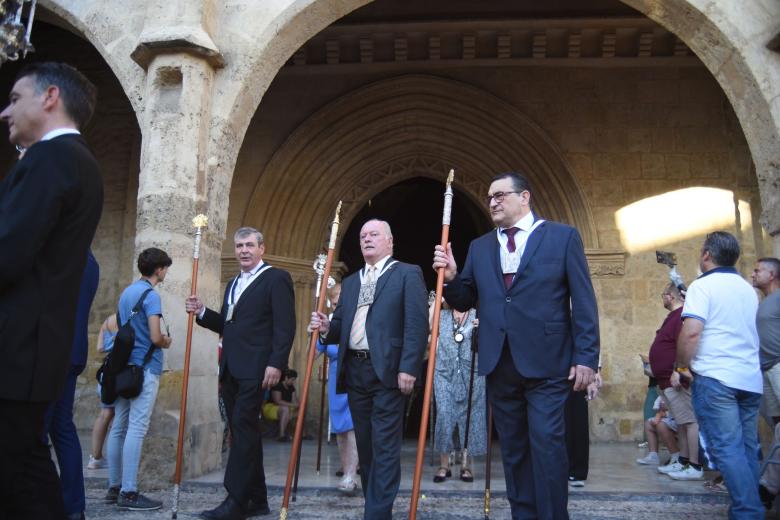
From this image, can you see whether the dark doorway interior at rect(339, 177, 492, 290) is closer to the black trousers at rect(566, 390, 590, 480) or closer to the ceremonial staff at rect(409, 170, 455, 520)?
the black trousers at rect(566, 390, 590, 480)

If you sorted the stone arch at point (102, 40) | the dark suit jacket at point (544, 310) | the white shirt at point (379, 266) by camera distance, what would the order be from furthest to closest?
the stone arch at point (102, 40) → the white shirt at point (379, 266) → the dark suit jacket at point (544, 310)

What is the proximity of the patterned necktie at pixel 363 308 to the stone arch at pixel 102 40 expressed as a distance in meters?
2.79

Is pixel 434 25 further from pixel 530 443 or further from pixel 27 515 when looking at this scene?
pixel 27 515

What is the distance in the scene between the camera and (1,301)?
190 centimetres

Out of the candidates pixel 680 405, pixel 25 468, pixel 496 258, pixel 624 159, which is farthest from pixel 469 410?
pixel 624 159

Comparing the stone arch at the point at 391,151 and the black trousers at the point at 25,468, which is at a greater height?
the stone arch at the point at 391,151

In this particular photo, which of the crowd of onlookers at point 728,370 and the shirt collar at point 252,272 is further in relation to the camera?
the shirt collar at point 252,272

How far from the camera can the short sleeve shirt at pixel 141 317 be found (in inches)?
171

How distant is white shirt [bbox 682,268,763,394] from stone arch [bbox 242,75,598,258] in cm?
545

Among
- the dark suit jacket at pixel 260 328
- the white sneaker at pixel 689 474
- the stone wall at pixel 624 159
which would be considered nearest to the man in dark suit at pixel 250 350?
the dark suit jacket at pixel 260 328

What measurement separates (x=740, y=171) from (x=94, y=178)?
8757 millimetres

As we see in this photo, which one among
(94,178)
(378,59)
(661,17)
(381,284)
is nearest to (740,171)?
(661,17)

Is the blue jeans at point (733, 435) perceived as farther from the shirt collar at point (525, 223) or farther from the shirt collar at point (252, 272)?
the shirt collar at point (252, 272)

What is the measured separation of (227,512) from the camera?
388 centimetres
